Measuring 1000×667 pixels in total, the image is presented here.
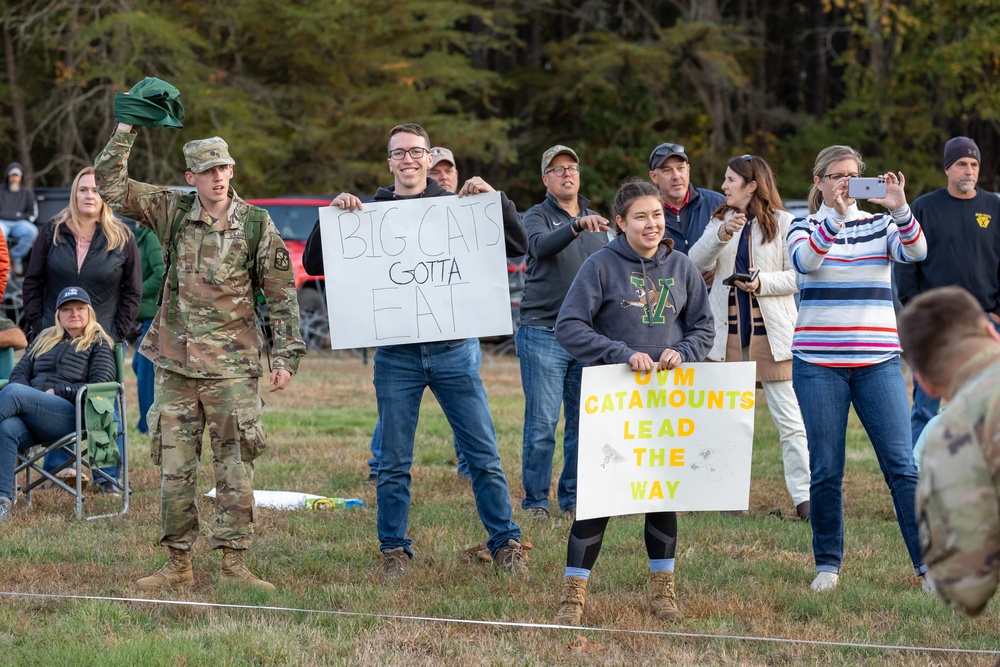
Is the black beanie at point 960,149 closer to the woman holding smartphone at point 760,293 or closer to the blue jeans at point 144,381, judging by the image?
the woman holding smartphone at point 760,293

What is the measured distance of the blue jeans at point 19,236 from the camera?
1650 centimetres

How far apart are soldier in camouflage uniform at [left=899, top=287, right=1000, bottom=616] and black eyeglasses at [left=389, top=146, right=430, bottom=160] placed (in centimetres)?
359

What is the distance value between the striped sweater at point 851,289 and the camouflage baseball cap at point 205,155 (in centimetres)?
271

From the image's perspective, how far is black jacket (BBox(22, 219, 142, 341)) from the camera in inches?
327

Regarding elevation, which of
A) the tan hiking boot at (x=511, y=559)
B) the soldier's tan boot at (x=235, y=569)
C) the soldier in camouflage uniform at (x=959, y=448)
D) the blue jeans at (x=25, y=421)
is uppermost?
the soldier in camouflage uniform at (x=959, y=448)

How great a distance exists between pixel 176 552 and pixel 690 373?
2569 mm

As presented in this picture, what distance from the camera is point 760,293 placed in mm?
7148

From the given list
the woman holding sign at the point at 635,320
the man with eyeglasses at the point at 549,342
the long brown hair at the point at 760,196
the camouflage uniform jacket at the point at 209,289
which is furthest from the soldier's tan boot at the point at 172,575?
the long brown hair at the point at 760,196

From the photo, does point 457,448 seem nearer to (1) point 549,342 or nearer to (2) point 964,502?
(1) point 549,342

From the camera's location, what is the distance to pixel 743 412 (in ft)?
17.3

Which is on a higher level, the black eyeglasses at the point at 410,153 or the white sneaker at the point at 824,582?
the black eyeglasses at the point at 410,153

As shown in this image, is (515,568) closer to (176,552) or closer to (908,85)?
(176,552)

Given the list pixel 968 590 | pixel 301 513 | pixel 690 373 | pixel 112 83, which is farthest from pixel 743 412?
pixel 112 83

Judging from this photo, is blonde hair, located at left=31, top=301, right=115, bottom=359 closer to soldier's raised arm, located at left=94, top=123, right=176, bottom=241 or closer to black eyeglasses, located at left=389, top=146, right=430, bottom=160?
soldier's raised arm, located at left=94, top=123, right=176, bottom=241
